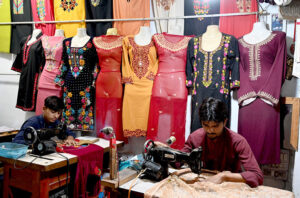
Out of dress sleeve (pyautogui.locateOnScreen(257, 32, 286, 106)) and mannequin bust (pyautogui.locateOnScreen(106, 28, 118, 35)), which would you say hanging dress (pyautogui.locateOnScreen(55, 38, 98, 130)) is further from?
dress sleeve (pyautogui.locateOnScreen(257, 32, 286, 106))

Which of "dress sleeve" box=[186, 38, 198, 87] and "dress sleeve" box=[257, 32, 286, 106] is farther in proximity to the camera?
"dress sleeve" box=[186, 38, 198, 87]

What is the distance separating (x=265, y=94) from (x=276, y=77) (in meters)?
0.19

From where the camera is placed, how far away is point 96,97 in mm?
3523

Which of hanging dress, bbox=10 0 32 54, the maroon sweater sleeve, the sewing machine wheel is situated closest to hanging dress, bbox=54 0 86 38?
hanging dress, bbox=10 0 32 54

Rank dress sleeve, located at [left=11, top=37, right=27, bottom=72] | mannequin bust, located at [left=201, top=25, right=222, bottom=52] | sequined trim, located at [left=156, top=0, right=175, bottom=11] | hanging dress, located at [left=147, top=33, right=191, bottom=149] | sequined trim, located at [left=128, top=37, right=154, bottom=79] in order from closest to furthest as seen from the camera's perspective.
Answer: mannequin bust, located at [left=201, top=25, right=222, bottom=52], hanging dress, located at [left=147, top=33, right=191, bottom=149], sequined trim, located at [left=128, top=37, right=154, bottom=79], sequined trim, located at [left=156, top=0, right=175, bottom=11], dress sleeve, located at [left=11, top=37, right=27, bottom=72]

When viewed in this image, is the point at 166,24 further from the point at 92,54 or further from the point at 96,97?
the point at 96,97

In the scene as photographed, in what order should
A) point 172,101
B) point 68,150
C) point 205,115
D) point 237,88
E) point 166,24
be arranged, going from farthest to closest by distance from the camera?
point 166,24, point 172,101, point 237,88, point 68,150, point 205,115

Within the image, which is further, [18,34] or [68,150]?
[18,34]

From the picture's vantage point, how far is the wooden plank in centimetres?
171

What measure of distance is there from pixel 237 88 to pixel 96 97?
1.66 meters

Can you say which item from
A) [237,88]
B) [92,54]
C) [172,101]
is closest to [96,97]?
[92,54]

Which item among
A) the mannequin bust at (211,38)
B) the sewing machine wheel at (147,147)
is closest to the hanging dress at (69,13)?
the mannequin bust at (211,38)

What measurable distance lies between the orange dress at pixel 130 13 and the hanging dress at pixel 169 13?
0.12 metres

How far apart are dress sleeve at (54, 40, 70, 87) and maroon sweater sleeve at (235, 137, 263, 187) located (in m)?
2.42
